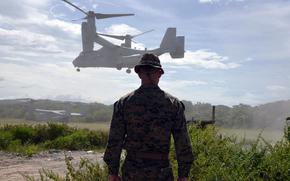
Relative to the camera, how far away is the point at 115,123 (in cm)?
464

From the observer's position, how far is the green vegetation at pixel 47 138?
18209 mm

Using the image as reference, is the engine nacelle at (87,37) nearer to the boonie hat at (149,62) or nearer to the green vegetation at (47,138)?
the green vegetation at (47,138)

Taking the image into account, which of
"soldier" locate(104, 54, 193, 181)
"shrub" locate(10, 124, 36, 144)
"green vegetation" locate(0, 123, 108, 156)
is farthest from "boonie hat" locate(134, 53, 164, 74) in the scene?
"shrub" locate(10, 124, 36, 144)

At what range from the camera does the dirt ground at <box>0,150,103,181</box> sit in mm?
11392

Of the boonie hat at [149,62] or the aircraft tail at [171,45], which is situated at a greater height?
the aircraft tail at [171,45]

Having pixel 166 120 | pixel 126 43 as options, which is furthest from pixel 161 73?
pixel 126 43

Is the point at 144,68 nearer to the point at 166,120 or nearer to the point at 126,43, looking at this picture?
the point at 166,120

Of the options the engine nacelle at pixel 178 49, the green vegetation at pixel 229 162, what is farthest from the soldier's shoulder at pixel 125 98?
the engine nacelle at pixel 178 49

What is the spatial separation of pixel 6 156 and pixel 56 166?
3.44 metres

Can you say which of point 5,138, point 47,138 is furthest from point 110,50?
point 5,138

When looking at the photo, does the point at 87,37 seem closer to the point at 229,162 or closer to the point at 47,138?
the point at 47,138

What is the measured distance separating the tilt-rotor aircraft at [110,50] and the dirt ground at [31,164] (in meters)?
46.9

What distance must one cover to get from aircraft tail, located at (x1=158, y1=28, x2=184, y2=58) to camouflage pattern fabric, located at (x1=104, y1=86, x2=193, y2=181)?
71816 mm

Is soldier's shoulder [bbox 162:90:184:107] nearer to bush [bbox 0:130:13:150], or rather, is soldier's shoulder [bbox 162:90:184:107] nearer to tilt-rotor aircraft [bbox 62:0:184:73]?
bush [bbox 0:130:13:150]
